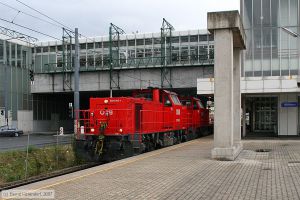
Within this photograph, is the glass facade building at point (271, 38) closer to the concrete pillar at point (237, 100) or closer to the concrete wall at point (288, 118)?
the concrete wall at point (288, 118)

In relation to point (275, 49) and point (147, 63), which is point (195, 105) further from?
point (147, 63)

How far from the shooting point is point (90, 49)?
54.8 metres

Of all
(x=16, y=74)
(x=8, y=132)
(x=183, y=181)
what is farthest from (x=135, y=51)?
(x=183, y=181)

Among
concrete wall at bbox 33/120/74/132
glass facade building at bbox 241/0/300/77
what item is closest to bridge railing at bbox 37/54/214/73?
concrete wall at bbox 33/120/74/132

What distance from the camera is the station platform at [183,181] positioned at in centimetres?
962

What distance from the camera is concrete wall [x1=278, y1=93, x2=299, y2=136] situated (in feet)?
108

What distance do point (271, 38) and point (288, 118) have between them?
6.17 metres

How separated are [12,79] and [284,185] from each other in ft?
161

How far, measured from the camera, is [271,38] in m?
32.8

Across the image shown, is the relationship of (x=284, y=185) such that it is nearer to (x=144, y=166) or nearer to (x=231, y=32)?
(x=144, y=166)

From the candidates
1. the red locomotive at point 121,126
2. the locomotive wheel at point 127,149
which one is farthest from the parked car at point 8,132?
the locomotive wheel at point 127,149

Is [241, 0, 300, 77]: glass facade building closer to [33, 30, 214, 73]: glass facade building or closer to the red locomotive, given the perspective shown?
[33, 30, 214, 73]: glass facade building

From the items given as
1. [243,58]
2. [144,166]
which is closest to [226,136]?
[144,166]

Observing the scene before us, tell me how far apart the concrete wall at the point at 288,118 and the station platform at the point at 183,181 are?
58.6ft
